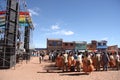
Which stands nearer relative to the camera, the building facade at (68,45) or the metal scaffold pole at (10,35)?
the metal scaffold pole at (10,35)

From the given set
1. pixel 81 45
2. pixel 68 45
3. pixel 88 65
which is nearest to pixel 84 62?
pixel 88 65

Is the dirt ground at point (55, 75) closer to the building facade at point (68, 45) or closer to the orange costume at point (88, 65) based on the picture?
the orange costume at point (88, 65)

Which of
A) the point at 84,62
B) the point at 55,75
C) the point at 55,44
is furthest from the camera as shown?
the point at 55,44

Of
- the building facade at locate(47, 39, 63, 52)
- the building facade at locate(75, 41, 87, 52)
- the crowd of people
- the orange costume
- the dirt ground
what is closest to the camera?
the dirt ground

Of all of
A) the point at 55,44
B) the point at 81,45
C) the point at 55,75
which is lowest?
the point at 55,75

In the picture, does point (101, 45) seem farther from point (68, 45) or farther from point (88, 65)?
point (88, 65)

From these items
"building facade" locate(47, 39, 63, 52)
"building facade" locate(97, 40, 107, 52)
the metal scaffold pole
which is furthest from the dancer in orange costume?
"building facade" locate(97, 40, 107, 52)

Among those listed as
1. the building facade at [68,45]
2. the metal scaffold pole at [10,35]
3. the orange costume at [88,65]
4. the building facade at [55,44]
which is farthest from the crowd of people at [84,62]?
the building facade at [68,45]

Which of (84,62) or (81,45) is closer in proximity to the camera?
(84,62)

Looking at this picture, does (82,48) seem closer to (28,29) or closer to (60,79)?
(28,29)

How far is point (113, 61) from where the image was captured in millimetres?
18938

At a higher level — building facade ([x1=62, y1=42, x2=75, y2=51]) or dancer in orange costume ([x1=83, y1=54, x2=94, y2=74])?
building facade ([x1=62, y1=42, x2=75, y2=51])

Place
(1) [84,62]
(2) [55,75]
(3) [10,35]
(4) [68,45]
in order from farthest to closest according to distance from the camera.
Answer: (4) [68,45] < (3) [10,35] < (1) [84,62] < (2) [55,75]

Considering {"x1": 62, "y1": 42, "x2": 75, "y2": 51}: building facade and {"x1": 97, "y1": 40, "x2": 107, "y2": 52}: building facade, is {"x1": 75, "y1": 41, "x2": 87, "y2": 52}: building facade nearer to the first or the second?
{"x1": 62, "y1": 42, "x2": 75, "y2": 51}: building facade
